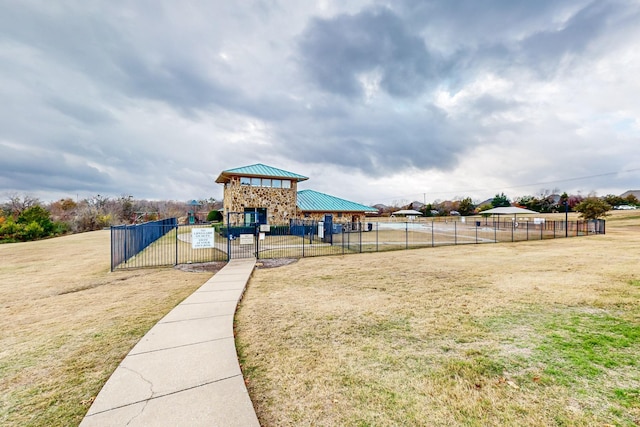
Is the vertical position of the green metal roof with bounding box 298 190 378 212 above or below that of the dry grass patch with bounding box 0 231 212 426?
above

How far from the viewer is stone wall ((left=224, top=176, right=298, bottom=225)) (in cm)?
2631

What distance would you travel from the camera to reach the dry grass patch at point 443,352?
9.40 ft

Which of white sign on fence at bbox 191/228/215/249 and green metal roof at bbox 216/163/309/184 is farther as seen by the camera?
green metal roof at bbox 216/163/309/184

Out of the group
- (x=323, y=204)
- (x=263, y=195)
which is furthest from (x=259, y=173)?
(x=323, y=204)

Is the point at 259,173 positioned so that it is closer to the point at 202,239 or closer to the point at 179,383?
the point at 202,239

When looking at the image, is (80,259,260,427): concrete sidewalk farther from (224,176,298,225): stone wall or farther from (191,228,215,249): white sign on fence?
(224,176,298,225): stone wall

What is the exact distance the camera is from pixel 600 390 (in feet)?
10.5

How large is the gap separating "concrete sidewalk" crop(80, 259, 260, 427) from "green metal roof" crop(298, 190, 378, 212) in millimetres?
25972

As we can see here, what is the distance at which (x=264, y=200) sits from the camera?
27.4 m

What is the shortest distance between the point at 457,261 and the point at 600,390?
988 cm

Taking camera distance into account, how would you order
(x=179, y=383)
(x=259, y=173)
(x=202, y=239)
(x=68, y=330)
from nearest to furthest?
(x=179, y=383), (x=68, y=330), (x=202, y=239), (x=259, y=173)

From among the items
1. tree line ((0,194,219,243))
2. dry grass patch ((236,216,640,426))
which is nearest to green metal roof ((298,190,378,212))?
tree line ((0,194,219,243))

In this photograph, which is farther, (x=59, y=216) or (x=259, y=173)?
(x=59, y=216)

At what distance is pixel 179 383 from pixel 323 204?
30.4 m
